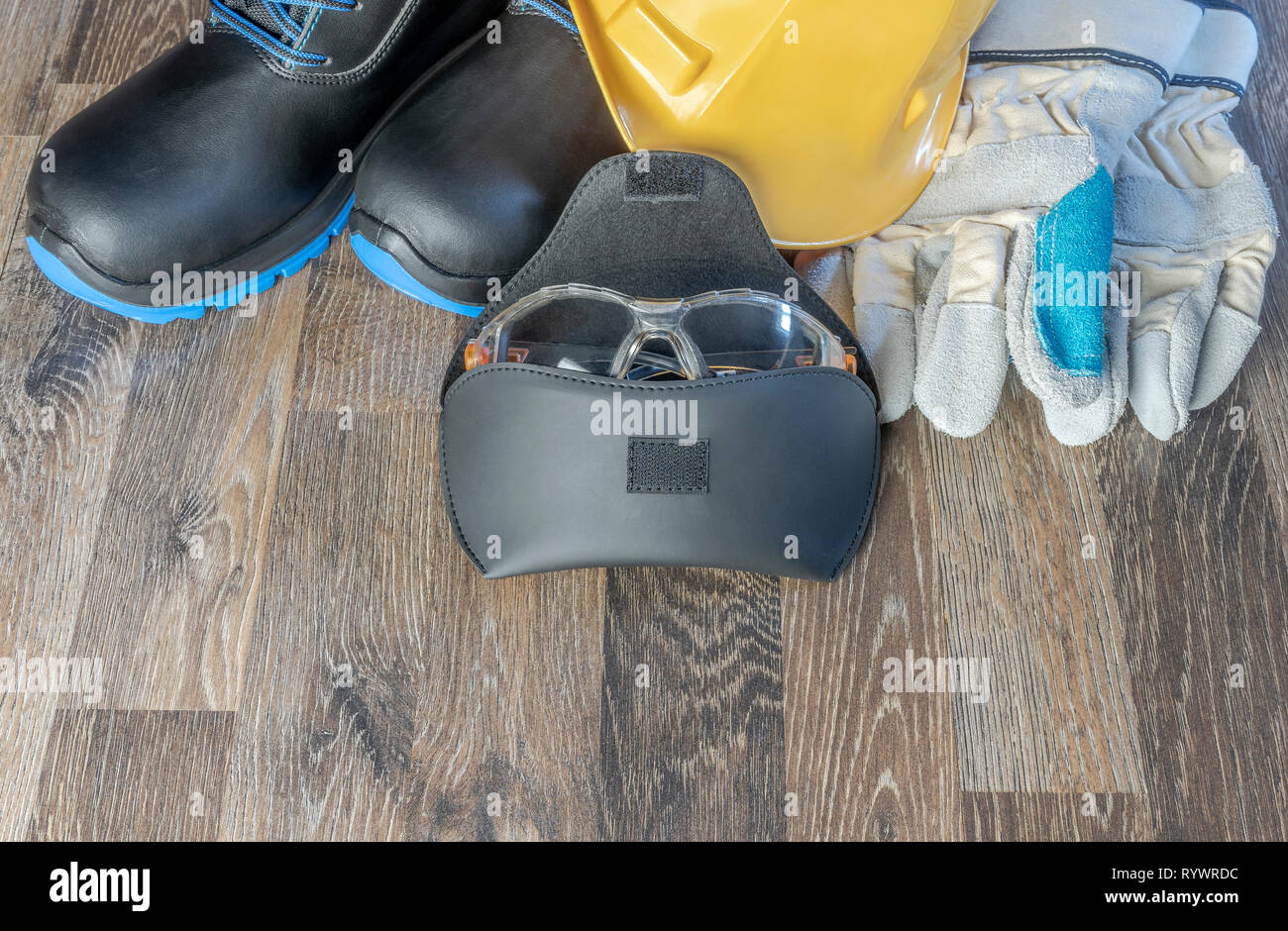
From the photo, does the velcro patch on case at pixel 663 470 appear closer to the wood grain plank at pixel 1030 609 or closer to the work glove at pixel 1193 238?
the wood grain plank at pixel 1030 609

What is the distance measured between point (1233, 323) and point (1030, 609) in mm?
307

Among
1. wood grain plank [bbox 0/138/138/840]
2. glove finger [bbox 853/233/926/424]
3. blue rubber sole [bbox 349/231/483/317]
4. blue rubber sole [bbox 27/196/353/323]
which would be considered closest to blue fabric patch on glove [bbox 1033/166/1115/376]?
glove finger [bbox 853/233/926/424]

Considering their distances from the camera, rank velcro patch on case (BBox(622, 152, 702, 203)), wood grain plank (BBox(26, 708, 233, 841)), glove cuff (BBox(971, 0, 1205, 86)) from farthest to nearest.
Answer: glove cuff (BBox(971, 0, 1205, 86)), velcro patch on case (BBox(622, 152, 702, 203)), wood grain plank (BBox(26, 708, 233, 841))

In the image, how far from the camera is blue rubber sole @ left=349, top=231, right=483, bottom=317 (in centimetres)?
84

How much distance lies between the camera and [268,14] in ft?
2.74

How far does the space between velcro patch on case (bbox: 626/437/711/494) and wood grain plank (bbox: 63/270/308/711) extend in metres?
0.31

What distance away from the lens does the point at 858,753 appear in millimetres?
715

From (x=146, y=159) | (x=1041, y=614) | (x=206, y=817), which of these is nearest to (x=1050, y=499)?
(x=1041, y=614)

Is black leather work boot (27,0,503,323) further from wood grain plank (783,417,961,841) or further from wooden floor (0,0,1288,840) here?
wood grain plank (783,417,961,841)

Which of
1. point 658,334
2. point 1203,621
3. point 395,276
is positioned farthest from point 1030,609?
point 395,276

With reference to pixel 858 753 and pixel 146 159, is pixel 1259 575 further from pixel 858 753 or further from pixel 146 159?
pixel 146 159

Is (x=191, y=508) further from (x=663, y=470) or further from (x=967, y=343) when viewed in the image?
(x=967, y=343)

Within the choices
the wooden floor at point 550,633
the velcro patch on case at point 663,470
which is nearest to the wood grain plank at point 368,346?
the wooden floor at point 550,633

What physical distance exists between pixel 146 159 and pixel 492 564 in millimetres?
440
